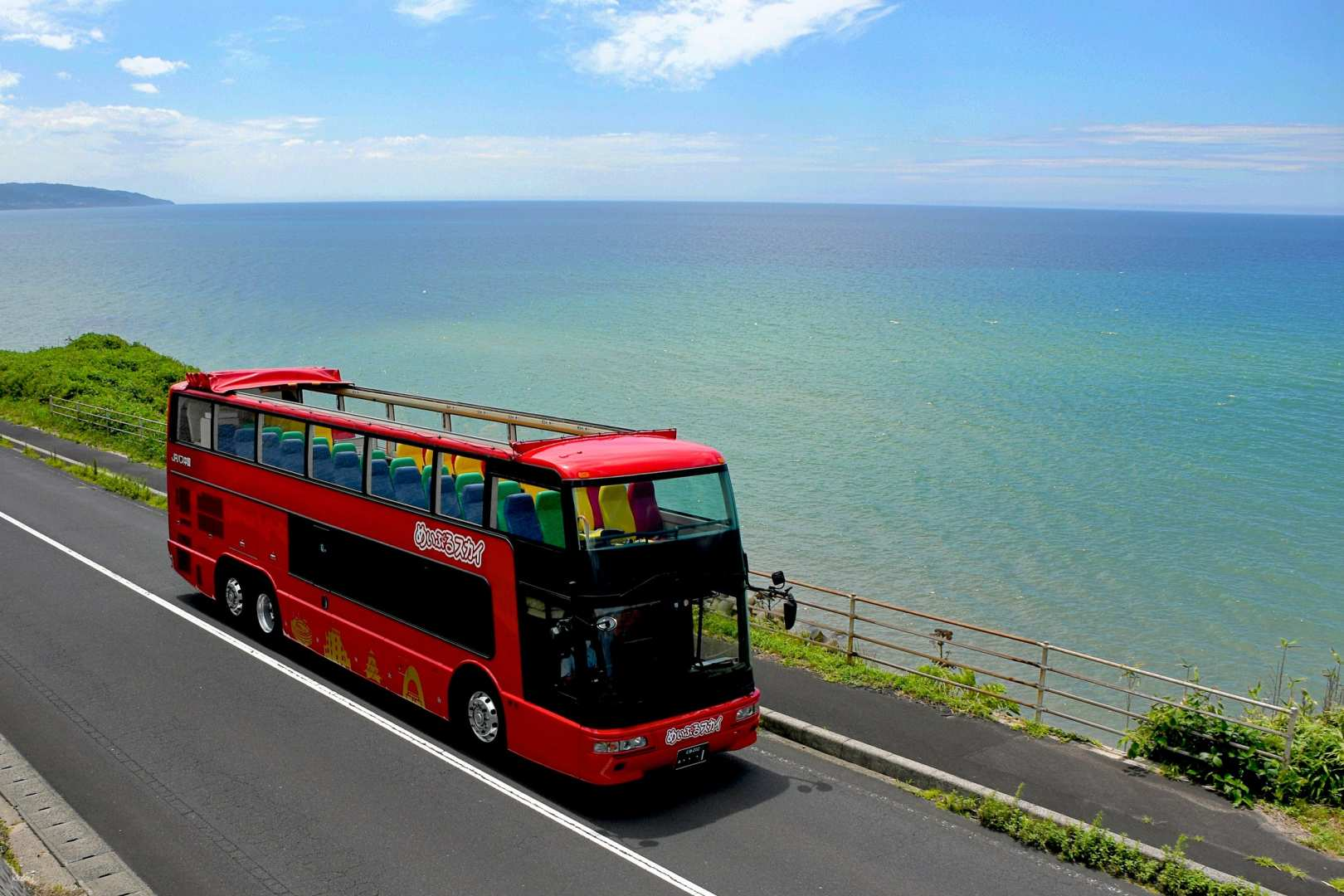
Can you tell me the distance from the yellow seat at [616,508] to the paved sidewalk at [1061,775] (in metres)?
3.88

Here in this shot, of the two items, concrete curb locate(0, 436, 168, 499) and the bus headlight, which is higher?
the bus headlight

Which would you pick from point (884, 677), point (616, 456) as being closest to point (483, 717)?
point (616, 456)

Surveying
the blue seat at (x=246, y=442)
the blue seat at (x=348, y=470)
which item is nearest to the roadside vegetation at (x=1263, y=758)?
the blue seat at (x=348, y=470)

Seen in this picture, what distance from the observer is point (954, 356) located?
225ft

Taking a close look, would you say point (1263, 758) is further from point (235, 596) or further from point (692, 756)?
point (235, 596)

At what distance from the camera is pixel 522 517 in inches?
399

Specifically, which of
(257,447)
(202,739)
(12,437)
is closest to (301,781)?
(202,739)

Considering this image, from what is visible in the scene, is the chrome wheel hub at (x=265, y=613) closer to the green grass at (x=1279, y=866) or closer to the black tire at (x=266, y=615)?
the black tire at (x=266, y=615)

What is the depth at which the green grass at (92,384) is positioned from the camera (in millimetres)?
31984

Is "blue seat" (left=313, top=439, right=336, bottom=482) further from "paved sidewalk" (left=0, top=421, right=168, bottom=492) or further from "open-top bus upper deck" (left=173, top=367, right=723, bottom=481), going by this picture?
"paved sidewalk" (left=0, top=421, right=168, bottom=492)

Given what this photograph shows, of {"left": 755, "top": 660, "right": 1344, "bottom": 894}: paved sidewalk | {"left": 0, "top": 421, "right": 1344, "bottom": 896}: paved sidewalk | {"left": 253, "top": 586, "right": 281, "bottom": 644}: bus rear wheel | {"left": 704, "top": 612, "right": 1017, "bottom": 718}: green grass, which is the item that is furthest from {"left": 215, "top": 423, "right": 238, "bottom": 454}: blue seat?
{"left": 755, "top": 660, "right": 1344, "bottom": 894}: paved sidewalk

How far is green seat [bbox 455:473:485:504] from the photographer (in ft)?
35.8

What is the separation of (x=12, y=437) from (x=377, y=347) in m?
40.3

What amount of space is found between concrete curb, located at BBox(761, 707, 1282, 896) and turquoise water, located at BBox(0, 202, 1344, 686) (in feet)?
47.5
